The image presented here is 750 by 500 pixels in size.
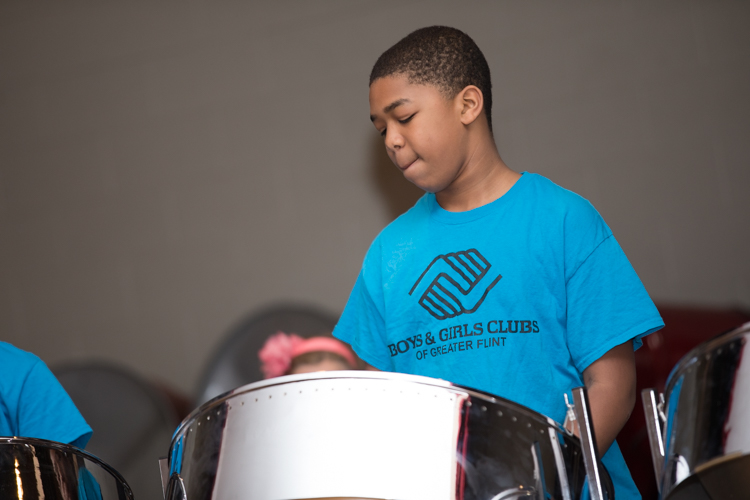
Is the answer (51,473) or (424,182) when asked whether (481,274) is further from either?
(51,473)

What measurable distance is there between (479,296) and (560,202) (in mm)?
170

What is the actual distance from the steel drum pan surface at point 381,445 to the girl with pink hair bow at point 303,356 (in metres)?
1.18

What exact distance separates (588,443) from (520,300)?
262mm

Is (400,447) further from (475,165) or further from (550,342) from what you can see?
(475,165)

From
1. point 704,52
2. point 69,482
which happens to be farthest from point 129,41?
point 69,482

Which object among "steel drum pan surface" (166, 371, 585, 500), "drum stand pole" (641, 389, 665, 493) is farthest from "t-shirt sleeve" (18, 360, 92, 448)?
"drum stand pole" (641, 389, 665, 493)

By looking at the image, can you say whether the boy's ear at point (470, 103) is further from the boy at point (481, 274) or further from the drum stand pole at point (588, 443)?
the drum stand pole at point (588, 443)

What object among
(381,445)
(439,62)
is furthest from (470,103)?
(381,445)

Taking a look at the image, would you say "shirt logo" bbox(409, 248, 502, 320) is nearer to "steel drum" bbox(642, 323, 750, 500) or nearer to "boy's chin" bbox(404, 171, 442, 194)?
"boy's chin" bbox(404, 171, 442, 194)

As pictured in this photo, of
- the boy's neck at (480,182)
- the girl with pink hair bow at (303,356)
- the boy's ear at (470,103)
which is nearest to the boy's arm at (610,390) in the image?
the boy's neck at (480,182)

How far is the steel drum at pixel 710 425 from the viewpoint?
0.80 metres

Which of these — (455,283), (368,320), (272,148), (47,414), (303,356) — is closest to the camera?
(455,283)

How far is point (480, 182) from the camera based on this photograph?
48.7 inches

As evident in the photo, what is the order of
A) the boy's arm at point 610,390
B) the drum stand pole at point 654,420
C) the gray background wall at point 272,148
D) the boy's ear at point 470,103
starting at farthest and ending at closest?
the gray background wall at point 272,148, the boy's ear at point 470,103, the boy's arm at point 610,390, the drum stand pole at point 654,420
